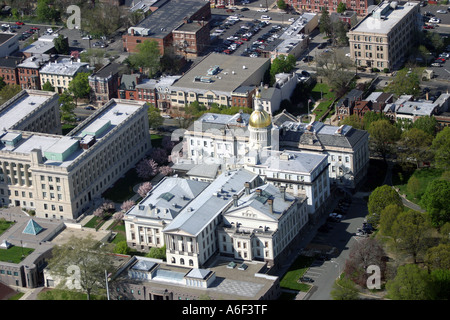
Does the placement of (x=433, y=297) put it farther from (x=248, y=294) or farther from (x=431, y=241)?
(x=248, y=294)

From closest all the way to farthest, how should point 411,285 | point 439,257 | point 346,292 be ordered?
point 411,285, point 346,292, point 439,257

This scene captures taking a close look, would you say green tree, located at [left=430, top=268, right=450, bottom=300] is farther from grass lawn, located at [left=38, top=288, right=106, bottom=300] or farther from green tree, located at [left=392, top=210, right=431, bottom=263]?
grass lawn, located at [left=38, top=288, right=106, bottom=300]

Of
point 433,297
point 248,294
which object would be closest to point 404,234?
point 433,297

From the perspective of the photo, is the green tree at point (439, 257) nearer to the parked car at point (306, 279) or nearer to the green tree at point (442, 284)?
the green tree at point (442, 284)

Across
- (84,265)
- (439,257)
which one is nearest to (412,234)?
(439,257)

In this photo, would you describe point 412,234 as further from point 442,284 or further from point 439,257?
point 442,284

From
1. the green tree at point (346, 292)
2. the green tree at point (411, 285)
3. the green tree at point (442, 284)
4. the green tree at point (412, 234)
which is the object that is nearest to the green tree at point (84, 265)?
the green tree at point (346, 292)
